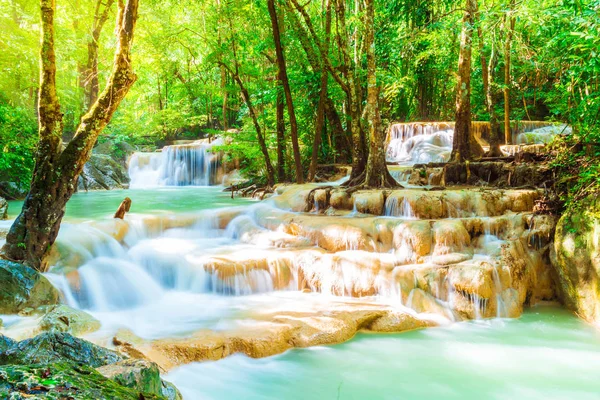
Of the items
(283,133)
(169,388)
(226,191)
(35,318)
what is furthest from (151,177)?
(169,388)

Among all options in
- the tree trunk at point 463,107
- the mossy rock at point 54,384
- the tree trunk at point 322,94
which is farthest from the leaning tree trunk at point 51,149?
the tree trunk at point 463,107

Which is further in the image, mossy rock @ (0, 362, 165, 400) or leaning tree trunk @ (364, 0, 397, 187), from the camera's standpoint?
leaning tree trunk @ (364, 0, 397, 187)

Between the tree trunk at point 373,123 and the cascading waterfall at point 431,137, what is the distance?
5.31 metres

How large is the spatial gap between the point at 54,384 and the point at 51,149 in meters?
4.51

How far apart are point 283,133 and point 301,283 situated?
755 centimetres

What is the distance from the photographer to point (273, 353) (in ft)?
15.4

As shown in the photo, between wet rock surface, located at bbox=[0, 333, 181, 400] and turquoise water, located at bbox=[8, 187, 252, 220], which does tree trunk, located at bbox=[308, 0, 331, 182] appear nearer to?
turquoise water, located at bbox=[8, 187, 252, 220]

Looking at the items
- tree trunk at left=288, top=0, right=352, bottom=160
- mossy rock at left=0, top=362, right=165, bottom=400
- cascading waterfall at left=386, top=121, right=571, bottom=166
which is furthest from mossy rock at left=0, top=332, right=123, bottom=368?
cascading waterfall at left=386, top=121, right=571, bottom=166

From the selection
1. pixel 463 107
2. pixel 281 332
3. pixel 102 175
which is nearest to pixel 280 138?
pixel 463 107

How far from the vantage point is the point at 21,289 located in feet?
16.3

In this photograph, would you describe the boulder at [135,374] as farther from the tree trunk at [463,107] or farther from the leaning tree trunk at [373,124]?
the tree trunk at [463,107]

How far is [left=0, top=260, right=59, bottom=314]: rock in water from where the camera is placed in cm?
483

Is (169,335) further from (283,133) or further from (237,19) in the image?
(237,19)

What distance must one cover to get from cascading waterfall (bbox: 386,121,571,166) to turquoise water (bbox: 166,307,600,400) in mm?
9751
